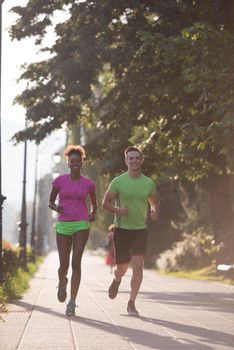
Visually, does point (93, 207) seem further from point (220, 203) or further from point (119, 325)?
point (220, 203)

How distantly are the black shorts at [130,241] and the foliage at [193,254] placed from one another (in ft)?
57.0

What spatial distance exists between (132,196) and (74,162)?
0.82 meters

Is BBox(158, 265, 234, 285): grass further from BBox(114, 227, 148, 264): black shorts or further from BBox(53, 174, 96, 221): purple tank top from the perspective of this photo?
BBox(53, 174, 96, 221): purple tank top

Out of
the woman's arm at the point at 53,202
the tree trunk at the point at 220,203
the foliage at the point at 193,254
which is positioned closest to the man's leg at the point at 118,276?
the woman's arm at the point at 53,202

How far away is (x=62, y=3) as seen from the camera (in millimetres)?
21828

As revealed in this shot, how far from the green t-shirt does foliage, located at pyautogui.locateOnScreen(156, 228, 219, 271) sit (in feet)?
57.4

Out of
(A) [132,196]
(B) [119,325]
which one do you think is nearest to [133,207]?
(A) [132,196]

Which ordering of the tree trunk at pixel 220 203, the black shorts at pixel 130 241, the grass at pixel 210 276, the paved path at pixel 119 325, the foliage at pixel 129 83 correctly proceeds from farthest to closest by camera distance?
the tree trunk at pixel 220 203 < the grass at pixel 210 276 < the foliage at pixel 129 83 < the black shorts at pixel 130 241 < the paved path at pixel 119 325

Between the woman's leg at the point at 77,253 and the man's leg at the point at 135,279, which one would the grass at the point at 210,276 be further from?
the woman's leg at the point at 77,253

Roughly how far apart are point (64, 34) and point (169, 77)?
3321 mm

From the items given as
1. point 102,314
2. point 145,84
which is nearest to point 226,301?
point 102,314

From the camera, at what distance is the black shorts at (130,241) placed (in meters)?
10.8

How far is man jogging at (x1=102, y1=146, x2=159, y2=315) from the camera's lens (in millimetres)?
10742

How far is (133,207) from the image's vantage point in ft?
35.2
